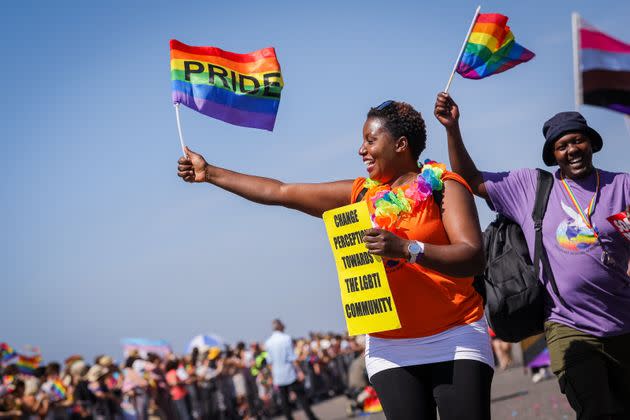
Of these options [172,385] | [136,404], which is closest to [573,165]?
[136,404]

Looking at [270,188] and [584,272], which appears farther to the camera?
[584,272]

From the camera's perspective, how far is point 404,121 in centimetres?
436

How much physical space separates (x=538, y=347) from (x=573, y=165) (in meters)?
13.4

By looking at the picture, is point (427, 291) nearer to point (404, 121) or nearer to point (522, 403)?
point (404, 121)

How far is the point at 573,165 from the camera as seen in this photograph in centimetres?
520

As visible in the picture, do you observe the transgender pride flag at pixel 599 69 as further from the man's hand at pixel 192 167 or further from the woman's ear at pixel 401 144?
the man's hand at pixel 192 167

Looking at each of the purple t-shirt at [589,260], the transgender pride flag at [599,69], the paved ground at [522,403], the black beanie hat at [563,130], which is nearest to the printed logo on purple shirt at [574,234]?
the purple t-shirt at [589,260]

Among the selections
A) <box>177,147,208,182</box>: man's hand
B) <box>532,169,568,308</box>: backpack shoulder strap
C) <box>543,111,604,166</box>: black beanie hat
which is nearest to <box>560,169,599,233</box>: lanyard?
<box>532,169,568,308</box>: backpack shoulder strap

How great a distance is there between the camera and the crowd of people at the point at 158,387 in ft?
38.4

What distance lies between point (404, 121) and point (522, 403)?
885cm

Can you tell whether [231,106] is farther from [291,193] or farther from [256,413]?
[256,413]

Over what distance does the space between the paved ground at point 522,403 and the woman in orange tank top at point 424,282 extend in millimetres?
5651

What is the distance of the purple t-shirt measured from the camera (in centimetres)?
497

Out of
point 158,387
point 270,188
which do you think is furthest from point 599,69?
point 158,387
